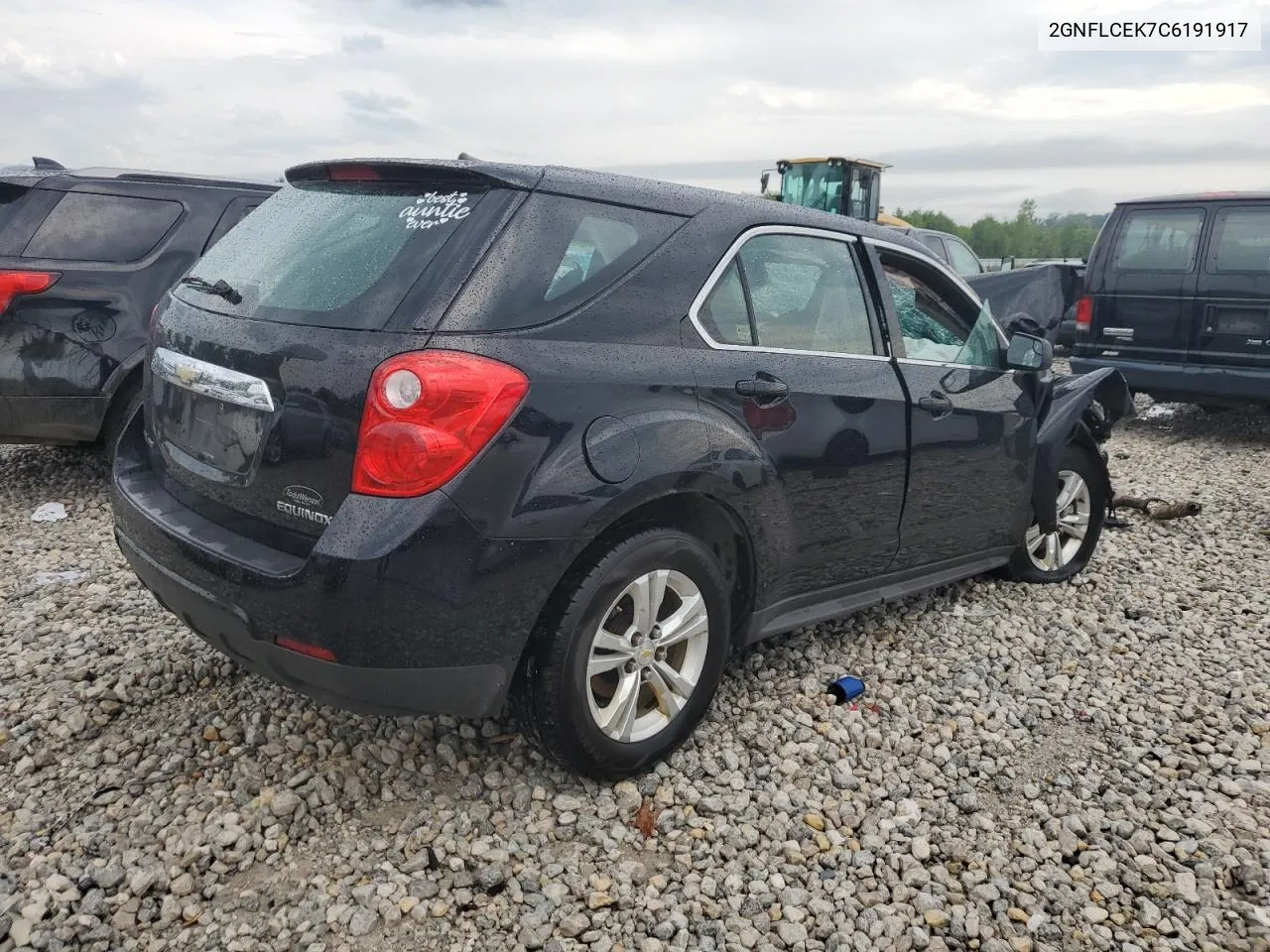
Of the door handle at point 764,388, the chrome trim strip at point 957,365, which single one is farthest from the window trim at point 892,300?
the door handle at point 764,388

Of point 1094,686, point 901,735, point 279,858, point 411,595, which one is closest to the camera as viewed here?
point 411,595

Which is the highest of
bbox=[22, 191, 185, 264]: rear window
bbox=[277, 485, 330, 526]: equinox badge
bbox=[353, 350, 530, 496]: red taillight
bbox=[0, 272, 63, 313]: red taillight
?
bbox=[22, 191, 185, 264]: rear window

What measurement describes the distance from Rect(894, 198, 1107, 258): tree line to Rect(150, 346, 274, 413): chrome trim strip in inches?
3435

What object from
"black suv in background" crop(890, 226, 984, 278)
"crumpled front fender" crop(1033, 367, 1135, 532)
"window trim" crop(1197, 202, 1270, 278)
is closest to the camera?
"crumpled front fender" crop(1033, 367, 1135, 532)

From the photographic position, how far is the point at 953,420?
386 cm

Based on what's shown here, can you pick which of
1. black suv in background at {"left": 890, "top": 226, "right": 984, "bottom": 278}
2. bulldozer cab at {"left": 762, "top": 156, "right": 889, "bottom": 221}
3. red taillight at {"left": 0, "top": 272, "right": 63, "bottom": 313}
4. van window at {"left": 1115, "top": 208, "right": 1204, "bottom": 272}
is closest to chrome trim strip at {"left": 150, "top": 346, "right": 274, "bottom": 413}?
red taillight at {"left": 0, "top": 272, "right": 63, "bottom": 313}

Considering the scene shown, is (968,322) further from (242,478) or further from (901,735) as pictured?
(242,478)

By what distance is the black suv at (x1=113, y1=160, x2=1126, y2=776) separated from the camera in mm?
2463

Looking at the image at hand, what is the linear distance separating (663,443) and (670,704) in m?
0.81

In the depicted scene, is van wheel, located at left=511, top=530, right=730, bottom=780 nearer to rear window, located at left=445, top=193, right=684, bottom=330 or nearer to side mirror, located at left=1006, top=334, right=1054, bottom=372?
rear window, located at left=445, top=193, right=684, bottom=330

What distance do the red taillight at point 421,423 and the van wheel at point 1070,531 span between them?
10.2ft

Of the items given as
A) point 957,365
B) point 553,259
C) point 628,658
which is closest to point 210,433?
point 553,259

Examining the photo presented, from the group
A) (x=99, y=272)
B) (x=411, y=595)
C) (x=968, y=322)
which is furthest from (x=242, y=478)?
(x=99, y=272)

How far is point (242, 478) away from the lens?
2.70 m
